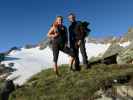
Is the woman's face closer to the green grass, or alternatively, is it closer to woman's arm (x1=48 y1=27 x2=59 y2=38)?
woman's arm (x1=48 y1=27 x2=59 y2=38)

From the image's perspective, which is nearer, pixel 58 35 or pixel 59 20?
pixel 59 20

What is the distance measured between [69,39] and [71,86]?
13.8ft

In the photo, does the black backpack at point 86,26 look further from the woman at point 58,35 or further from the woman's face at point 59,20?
the woman's face at point 59,20

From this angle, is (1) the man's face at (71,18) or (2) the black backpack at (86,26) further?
(2) the black backpack at (86,26)

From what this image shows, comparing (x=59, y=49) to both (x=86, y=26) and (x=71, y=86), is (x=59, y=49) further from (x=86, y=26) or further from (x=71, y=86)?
(x=71, y=86)

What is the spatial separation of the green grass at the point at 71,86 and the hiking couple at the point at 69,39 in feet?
3.08

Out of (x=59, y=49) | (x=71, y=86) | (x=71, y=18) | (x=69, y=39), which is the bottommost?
(x=71, y=86)

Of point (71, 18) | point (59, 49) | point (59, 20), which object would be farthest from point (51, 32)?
point (71, 18)

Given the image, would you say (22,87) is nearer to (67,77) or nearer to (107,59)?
(67,77)

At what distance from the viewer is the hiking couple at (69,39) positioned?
2227 cm

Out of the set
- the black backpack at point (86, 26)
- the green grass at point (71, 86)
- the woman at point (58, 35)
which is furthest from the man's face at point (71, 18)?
the green grass at point (71, 86)

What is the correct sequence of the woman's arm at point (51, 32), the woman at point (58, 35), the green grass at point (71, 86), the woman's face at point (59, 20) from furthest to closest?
1. the woman's arm at point (51, 32)
2. the woman at point (58, 35)
3. the woman's face at point (59, 20)
4. the green grass at point (71, 86)

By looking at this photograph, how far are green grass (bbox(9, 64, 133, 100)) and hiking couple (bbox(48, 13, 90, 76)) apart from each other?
0.94 metres

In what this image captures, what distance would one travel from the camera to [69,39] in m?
23.7
